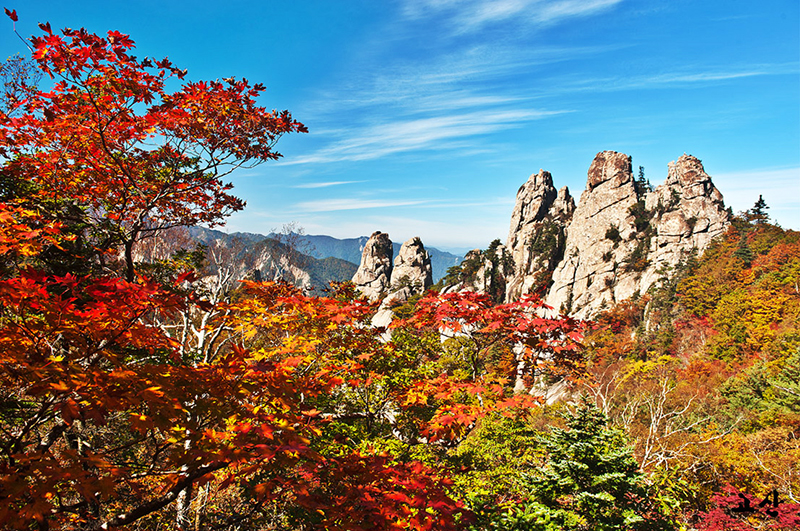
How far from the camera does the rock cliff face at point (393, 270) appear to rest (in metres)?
61.0

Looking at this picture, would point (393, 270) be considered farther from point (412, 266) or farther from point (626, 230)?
point (626, 230)

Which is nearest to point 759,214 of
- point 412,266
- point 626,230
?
point 626,230

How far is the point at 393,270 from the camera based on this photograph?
66.8m

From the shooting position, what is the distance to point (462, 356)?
→ 759cm

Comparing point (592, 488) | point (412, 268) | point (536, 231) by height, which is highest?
point (536, 231)

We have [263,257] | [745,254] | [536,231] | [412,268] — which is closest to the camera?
[263,257]

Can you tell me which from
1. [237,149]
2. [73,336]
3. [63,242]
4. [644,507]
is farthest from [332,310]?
[644,507]

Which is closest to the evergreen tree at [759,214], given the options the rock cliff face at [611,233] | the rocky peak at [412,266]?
the rock cliff face at [611,233]

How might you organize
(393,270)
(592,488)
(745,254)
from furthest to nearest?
(393,270)
(745,254)
(592,488)

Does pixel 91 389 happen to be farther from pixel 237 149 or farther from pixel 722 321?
pixel 722 321

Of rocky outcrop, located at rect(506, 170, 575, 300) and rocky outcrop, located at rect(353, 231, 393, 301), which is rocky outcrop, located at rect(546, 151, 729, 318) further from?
rocky outcrop, located at rect(353, 231, 393, 301)

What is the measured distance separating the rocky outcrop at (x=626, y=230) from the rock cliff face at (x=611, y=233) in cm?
11

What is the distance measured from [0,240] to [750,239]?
57236 mm

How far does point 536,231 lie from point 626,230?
1495 centimetres
